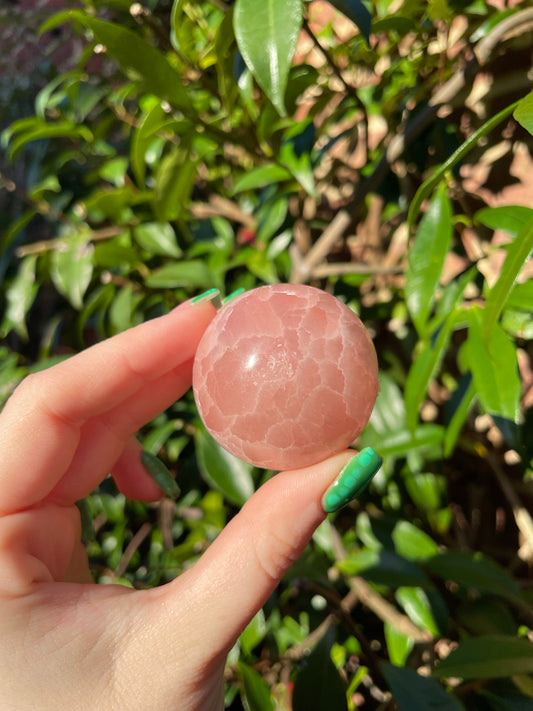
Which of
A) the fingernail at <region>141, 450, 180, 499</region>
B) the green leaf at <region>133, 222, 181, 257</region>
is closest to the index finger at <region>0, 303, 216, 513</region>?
the fingernail at <region>141, 450, 180, 499</region>

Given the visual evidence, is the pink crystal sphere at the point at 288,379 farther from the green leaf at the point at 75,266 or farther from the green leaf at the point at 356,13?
the green leaf at the point at 75,266

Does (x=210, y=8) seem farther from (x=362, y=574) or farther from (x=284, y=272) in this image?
(x=362, y=574)

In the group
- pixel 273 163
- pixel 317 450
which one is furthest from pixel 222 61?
pixel 317 450

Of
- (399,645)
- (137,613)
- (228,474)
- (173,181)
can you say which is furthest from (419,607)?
(173,181)

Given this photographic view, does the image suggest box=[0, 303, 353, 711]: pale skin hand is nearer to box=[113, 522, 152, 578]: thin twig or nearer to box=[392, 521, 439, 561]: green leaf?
box=[392, 521, 439, 561]: green leaf

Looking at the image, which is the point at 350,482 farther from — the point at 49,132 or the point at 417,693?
the point at 49,132
